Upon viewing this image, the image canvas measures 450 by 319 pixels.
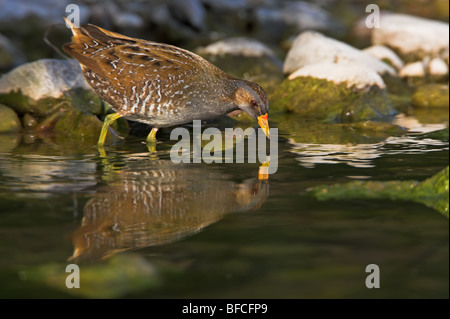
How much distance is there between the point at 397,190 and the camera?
A: 6.47 metres

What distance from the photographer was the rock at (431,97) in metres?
13.3

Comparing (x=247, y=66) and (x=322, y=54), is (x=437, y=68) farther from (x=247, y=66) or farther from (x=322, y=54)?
(x=247, y=66)

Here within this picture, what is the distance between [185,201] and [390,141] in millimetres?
3993

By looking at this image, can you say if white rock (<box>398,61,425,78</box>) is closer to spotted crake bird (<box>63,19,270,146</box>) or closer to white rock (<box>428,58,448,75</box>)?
white rock (<box>428,58,448,75</box>)

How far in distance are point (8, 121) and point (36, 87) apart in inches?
38.4

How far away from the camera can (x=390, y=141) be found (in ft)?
30.6

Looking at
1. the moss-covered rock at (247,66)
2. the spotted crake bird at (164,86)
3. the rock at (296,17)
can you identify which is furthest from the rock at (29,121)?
the rock at (296,17)

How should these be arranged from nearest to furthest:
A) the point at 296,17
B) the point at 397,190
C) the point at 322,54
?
the point at 397,190
the point at 322,54
the point at 296,17

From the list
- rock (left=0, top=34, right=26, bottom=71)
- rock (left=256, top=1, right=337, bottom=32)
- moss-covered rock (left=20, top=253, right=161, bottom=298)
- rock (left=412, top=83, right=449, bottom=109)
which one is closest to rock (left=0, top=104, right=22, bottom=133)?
rock (left=0, top=34, right=26, bottom=71)

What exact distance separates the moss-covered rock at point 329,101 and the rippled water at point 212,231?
11.7 feet

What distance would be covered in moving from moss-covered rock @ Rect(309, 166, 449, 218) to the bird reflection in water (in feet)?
2.10

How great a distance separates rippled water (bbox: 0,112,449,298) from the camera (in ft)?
14.7

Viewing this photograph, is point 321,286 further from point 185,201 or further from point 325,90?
point 325,90

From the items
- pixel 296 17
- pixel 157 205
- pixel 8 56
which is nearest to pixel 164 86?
pixel 157 205
